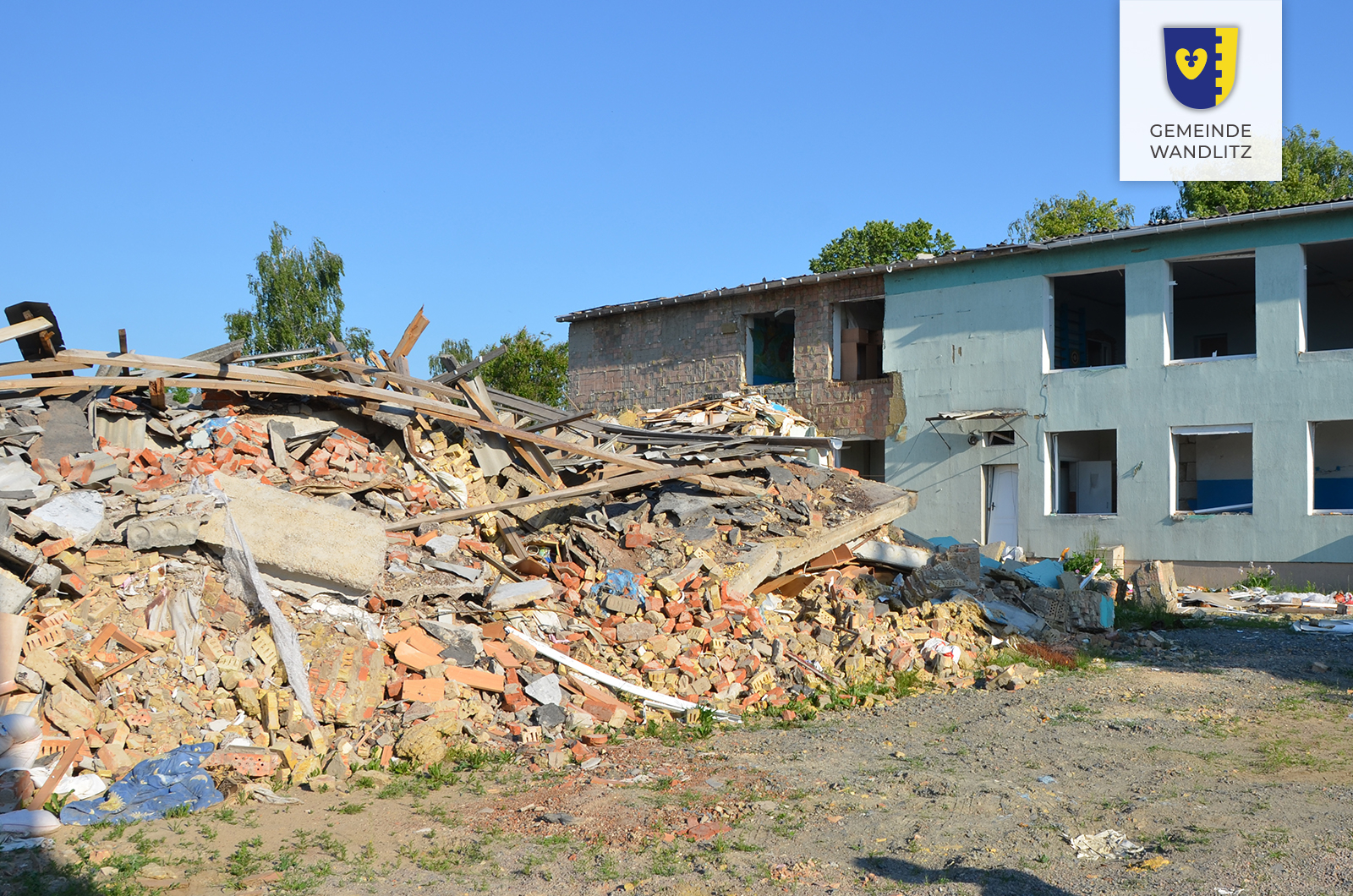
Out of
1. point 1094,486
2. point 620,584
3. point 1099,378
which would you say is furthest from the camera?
point 1094,486

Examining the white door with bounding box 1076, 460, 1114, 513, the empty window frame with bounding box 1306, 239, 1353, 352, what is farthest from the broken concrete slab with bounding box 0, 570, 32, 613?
the empty window frame with bounding box 1306, 239, 1353, 352

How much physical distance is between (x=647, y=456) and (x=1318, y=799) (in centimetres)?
745

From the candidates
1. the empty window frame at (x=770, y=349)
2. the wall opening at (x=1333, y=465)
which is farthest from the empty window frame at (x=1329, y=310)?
the empty window frame at (x=770, y=349)

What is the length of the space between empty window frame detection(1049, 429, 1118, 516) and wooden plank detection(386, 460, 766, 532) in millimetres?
9039

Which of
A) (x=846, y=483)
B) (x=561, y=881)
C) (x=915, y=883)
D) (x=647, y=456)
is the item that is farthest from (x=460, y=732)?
(x=846, y=483)

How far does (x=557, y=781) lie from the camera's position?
627 centimetres

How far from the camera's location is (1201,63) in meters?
14.8

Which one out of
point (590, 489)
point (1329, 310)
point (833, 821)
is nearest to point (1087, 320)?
point (1329, 310)

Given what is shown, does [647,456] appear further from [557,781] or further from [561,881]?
[561,881]

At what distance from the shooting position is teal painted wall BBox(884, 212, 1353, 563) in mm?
15547

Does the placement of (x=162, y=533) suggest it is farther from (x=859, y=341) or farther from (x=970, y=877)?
(x=859, y=341)

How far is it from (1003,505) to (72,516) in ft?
49.9

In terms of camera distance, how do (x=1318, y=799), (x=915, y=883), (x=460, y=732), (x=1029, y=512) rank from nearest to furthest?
1. (x=915, y=883)
2. (x=1318, y=799)
3. (x=460, y=732)
4. (x=1029, y=512)

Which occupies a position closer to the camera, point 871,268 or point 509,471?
point 509,471
